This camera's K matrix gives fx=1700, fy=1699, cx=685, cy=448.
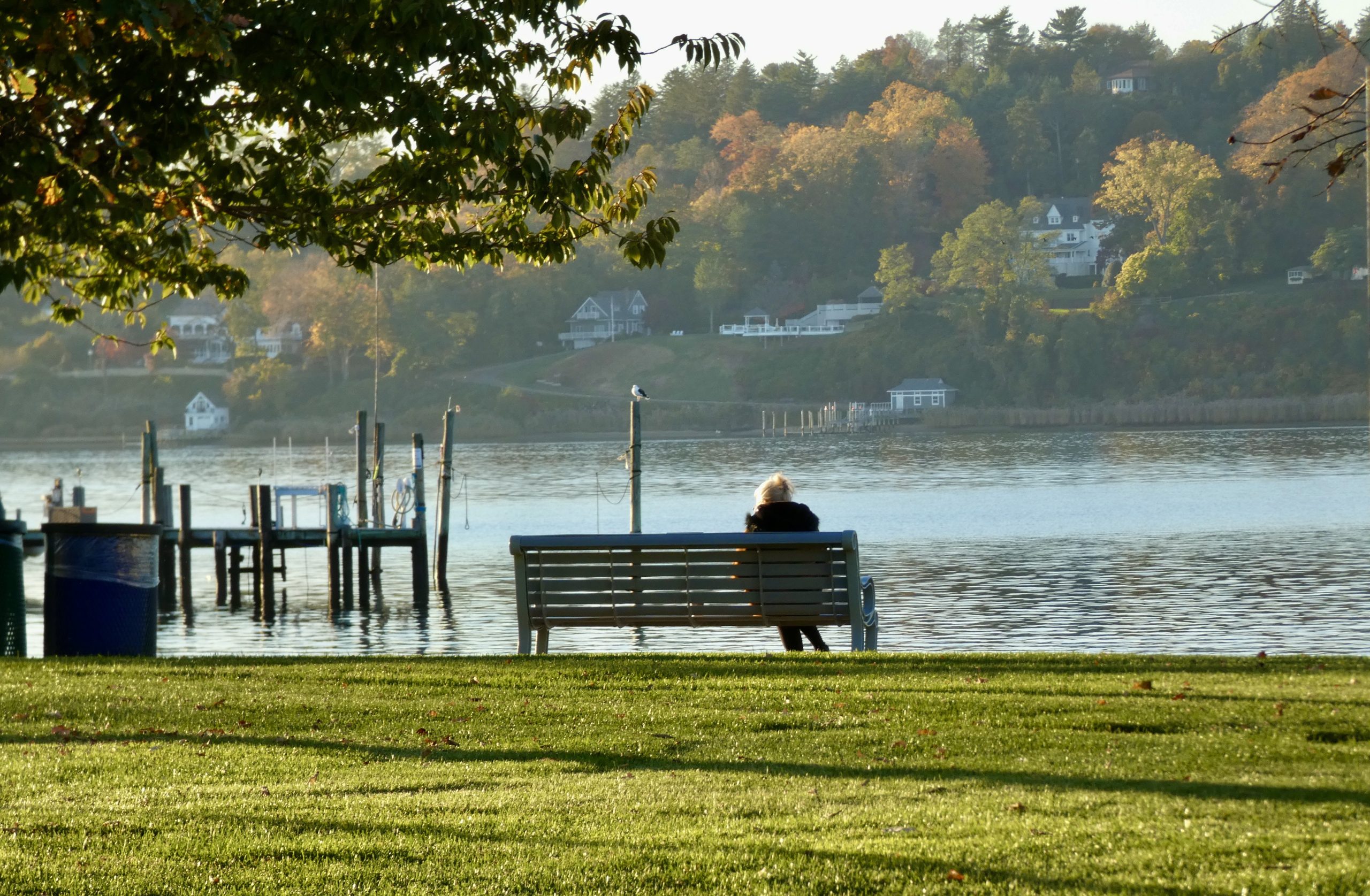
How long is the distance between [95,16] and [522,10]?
2.89 meters

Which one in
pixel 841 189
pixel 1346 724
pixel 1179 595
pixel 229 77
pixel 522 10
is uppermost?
pixel 841 189

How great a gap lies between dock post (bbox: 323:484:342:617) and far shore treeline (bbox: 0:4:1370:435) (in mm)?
83746

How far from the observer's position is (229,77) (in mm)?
8633

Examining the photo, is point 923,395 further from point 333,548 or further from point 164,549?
point 333,548

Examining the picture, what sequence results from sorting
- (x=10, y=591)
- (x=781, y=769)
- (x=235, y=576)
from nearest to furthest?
(x=781, y=769) < (x=10, y=591) < (x=235, y=576)

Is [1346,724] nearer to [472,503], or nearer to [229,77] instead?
[229,77]

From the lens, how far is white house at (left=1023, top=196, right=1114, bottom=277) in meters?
133

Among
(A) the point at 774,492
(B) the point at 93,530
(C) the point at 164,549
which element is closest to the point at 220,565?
(C) the point at 164,549

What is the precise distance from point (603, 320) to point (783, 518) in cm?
12298

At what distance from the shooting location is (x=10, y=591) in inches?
516

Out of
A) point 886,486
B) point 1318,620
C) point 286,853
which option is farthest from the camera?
point 886,486

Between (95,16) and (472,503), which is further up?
(95,16)

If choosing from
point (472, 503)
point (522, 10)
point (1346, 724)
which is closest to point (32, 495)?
point (472, 503)

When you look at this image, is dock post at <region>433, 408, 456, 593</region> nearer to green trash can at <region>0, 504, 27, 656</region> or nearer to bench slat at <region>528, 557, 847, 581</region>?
green trash can at <region>0, 504, 27, 656</region>
